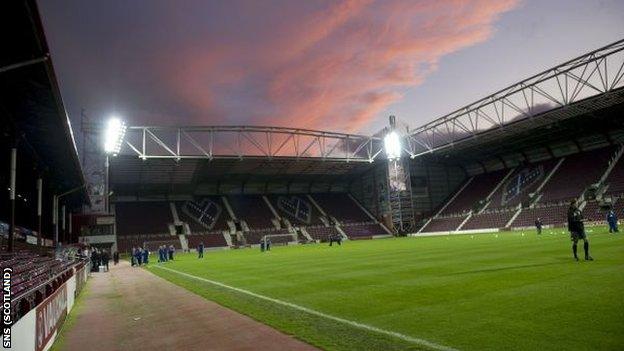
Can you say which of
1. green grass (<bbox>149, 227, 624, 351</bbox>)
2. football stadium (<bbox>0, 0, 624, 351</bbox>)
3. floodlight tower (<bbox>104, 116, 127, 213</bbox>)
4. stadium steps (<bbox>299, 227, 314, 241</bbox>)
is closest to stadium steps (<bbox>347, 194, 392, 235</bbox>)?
football stadium (<bbox>0, 0, 624, 351</bbox>)

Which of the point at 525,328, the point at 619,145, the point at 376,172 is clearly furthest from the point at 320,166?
the point at 525,328

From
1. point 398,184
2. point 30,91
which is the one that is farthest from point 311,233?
point 30,91

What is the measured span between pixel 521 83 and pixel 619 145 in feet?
64.7

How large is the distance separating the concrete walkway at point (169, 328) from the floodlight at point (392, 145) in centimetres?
5331

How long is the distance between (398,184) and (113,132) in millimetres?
39820

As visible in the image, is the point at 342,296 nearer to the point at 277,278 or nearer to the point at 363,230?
the point at 277,278

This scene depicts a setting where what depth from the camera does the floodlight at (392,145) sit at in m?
63.6

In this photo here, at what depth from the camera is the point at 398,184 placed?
64.8 meters

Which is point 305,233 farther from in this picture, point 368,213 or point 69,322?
point 69,322

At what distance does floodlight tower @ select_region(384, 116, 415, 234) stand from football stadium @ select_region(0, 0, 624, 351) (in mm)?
314

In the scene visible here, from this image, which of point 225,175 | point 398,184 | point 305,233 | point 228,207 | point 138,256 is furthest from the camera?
point 228,207

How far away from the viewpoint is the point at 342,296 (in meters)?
10.9

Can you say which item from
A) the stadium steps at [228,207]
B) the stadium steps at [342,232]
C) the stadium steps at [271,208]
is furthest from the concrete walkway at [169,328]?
the stadium steps at [271,208]

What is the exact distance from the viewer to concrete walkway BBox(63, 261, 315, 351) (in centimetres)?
715
